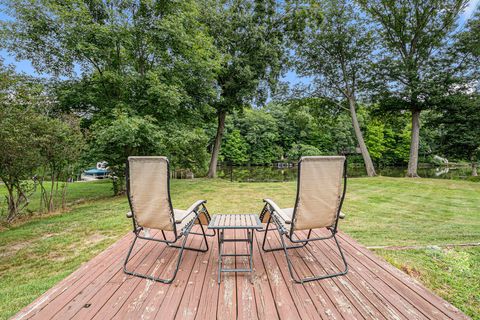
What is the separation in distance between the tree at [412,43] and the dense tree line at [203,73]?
0.18 feet

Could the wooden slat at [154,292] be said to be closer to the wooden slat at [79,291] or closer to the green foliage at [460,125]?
the wooden slat at [79,291]

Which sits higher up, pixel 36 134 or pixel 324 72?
pixel 324 72

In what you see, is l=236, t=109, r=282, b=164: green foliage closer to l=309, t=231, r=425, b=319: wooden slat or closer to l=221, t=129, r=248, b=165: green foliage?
l=221, t=129, r=248, b=165: green foliage

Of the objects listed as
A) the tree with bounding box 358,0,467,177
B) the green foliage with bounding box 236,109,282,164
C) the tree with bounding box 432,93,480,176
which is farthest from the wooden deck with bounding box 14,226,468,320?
the green foliage with bounding box 236,109,282,164

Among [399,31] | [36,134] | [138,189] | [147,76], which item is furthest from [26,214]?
[399,31]

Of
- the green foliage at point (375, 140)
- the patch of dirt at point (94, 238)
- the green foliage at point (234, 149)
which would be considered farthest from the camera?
the green foliage at point (234, 149)

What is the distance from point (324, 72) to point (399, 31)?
459 centimetres

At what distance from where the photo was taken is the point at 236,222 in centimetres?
236

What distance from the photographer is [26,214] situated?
6.13 metres

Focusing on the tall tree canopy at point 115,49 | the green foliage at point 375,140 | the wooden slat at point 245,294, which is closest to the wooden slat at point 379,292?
the wooden slat at point 245,294

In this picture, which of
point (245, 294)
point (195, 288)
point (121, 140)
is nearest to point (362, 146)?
point (121, 140)

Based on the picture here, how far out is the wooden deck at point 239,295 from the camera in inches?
63.2

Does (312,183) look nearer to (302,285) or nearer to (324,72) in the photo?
(302,285)

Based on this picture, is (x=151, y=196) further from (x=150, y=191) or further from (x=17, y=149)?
(x=17, y=149)
